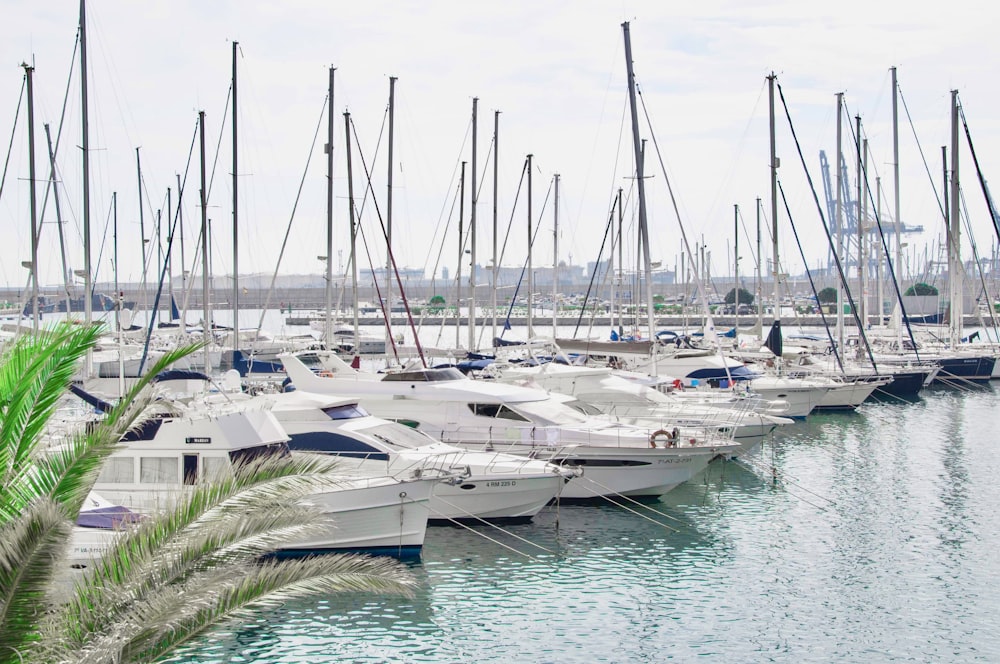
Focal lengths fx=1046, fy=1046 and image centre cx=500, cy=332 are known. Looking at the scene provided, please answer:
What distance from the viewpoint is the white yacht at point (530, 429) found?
78.0 feet

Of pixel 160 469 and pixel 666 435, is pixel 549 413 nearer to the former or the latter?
pixel 666 435

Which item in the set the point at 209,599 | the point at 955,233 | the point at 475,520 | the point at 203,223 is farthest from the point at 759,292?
the point at 209,599

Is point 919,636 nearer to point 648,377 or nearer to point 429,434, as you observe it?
point 429,434

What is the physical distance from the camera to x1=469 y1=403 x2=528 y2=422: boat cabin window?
2516 centimetres

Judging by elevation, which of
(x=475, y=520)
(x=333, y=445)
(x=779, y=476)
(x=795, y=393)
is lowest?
(x=779, y=476)

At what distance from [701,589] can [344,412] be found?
27.8 feet

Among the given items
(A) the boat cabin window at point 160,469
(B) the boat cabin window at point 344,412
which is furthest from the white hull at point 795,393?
(A) the boat cabin window at point 160,469

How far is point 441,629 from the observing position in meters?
16.0

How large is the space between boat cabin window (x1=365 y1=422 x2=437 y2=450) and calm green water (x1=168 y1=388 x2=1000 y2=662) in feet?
6.69

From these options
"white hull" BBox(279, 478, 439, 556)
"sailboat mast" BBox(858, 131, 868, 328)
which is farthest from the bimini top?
"sailboat mast" BBox(858, 131, 868, 328)

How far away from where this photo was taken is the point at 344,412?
2233 centimetres

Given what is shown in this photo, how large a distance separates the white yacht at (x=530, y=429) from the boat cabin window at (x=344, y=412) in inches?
101

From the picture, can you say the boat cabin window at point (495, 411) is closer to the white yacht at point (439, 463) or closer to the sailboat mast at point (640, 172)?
the white yacht at point (439, 463)

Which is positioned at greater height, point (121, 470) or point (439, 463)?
point (121, 470)
